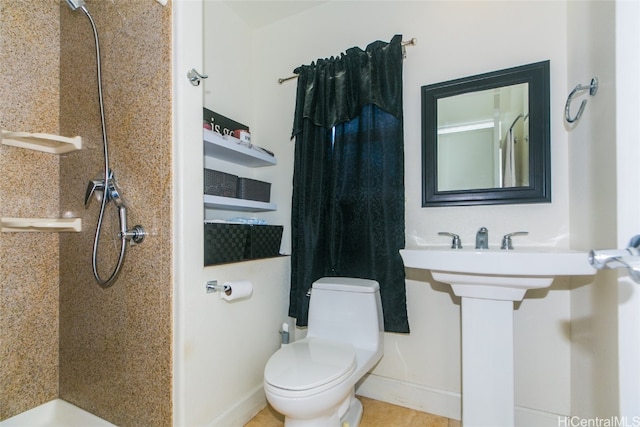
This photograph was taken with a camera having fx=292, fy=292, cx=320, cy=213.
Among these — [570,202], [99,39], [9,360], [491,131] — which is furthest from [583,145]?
[9,360]

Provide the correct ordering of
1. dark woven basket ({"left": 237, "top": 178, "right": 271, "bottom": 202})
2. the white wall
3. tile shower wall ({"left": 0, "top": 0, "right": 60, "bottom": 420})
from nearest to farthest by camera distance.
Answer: the white wall < tile shower wall ({"left": 0, "top": 0, "right": 60, "bottom": 420}) < dark woven basket ({"left": 237, "top": 178, "right": 271, "bottom": 202})

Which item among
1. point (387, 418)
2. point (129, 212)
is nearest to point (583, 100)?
point (387, 418)

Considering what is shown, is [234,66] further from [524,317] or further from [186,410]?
[524,317]

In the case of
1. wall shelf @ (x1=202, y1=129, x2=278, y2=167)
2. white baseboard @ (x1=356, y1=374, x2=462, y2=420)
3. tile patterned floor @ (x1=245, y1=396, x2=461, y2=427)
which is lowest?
tile patterned floor @ (x1=245, y1=396, x2=461, y2=427)

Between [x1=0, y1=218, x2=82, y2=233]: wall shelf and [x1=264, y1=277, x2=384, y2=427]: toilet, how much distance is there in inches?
46.1

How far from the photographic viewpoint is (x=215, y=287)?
4.42ft

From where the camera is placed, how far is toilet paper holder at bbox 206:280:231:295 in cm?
133

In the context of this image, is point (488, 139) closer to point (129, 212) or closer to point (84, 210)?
point (129, 212)

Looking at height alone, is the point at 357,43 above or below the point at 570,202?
above

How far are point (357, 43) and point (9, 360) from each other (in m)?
2.53

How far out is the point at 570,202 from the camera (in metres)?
1.39

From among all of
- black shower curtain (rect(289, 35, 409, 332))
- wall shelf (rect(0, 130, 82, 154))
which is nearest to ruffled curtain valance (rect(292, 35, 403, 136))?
black shower curtain (rect(289, 35, 409, 332))

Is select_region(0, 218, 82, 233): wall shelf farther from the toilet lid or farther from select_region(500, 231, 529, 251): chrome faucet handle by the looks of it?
select_region(500, 231, 529, 251): chrome faucet handle

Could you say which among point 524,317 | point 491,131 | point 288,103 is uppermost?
point 288,103
